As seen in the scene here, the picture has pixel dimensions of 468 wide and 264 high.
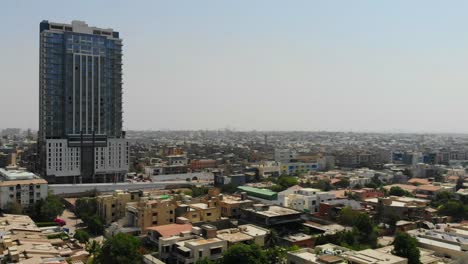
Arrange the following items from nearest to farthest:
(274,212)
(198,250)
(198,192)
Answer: (198,250), (274,212), (198,192)

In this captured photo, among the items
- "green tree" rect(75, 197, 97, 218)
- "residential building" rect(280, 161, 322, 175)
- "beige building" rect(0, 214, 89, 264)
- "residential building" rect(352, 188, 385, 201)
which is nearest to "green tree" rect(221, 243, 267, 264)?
"beige building" rect(0, 214, 89, 264)

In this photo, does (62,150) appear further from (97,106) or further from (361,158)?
(361,158)

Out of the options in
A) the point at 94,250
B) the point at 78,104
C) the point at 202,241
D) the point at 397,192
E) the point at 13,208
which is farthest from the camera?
the point at 78,104

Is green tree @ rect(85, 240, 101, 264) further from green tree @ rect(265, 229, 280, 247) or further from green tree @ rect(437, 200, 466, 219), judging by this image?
green tree @ rect(437, 200, 466, 219)

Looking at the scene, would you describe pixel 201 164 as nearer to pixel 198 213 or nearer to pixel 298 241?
pixel 198 213

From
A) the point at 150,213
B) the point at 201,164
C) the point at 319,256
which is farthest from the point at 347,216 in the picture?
the point at 201,164
